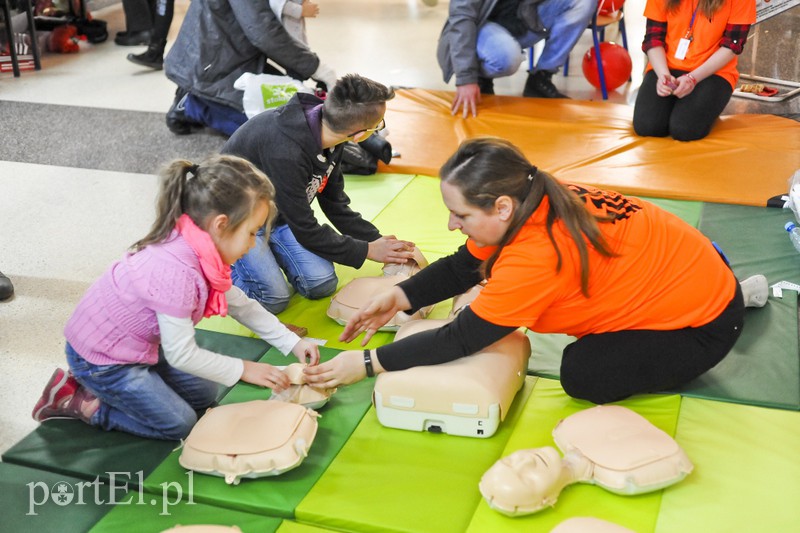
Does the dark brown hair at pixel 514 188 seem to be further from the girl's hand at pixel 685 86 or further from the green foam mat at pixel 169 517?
the girl's hand at pixel 685 86

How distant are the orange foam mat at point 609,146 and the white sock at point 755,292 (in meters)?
0.78

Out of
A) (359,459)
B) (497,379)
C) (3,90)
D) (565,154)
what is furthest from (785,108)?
(3,90)

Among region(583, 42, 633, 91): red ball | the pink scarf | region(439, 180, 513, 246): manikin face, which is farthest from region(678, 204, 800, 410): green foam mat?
region(583, 42, 633, 91): red ball

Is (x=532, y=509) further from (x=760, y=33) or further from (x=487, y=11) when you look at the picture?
(x=760, y=33)

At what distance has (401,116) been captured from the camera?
14.2ft

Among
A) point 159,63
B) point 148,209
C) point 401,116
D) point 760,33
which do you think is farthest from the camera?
point 159,63

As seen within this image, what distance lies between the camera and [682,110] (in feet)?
12.9

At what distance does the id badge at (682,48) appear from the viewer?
396cm

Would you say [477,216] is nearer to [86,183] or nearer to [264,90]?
[264,90]

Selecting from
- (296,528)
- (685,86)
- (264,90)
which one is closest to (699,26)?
(685,86)

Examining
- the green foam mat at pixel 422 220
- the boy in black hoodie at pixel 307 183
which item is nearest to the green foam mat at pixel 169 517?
the boy in black hoodie at pixel 307 183

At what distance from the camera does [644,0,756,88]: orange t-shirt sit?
3854mm

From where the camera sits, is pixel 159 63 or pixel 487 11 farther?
pixel 159 63

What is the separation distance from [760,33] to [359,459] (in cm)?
396
